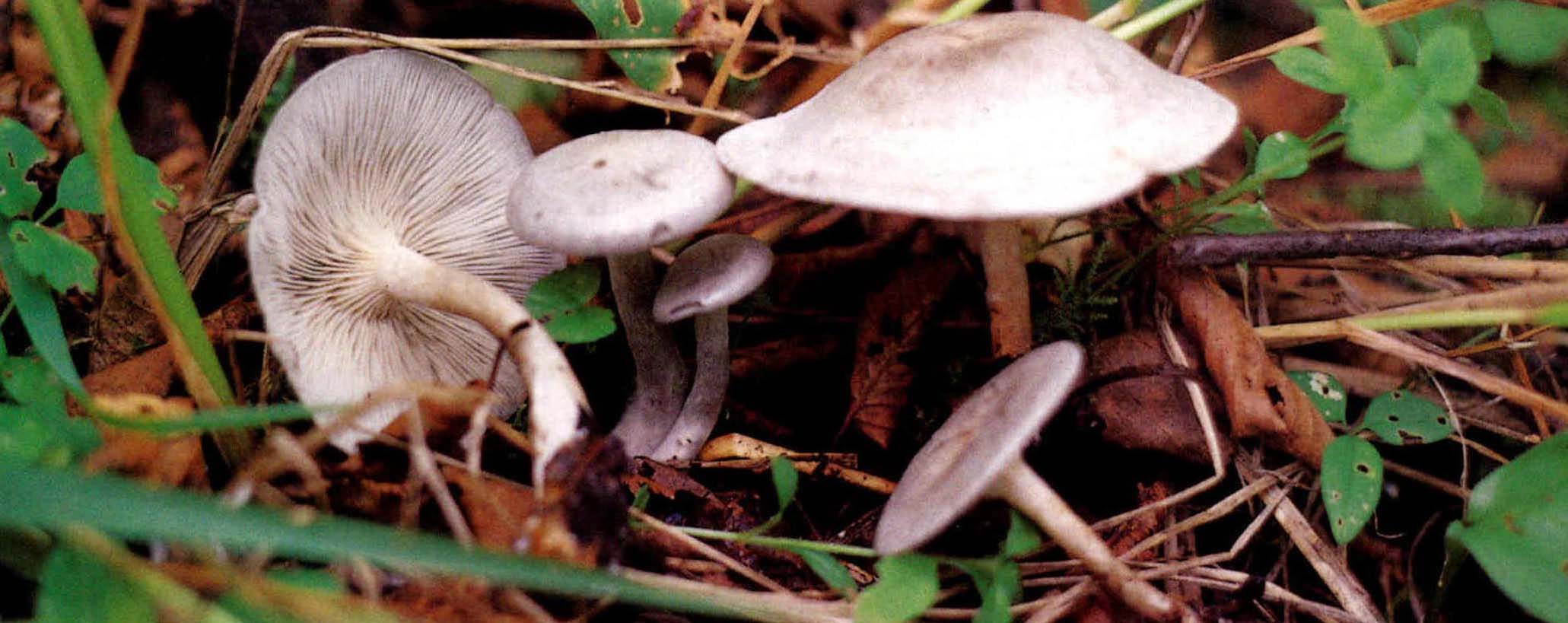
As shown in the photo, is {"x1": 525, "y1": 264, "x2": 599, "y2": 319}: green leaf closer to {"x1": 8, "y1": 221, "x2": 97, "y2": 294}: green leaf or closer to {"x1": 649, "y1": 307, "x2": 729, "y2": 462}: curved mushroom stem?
{"x1": 649, "y1": 307, "x2": 729, "y2": 462}: curved mushroom stem

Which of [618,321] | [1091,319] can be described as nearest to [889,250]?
[1091,319]

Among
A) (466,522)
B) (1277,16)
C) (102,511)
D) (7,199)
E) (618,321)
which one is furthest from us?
(1277,16)

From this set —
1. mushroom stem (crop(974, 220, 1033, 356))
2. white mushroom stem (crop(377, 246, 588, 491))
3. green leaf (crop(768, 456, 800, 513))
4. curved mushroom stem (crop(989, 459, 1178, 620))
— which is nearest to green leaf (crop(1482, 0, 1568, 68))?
mushroom stem (crop(974, 220, 1033, 356))

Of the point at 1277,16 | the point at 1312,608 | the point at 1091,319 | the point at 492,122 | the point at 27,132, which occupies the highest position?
the point at 27,132

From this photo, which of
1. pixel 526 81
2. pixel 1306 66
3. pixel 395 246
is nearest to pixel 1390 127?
pixel 1306 66

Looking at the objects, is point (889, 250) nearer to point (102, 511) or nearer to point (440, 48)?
point (440, 48)

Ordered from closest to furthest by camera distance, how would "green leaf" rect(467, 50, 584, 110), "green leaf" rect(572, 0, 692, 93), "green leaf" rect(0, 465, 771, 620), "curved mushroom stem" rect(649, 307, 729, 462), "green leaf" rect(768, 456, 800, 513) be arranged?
"green leaf" rect(0, 465, 771, 620) < "green leaf" rect(768, 456, 800, 513) < "curved mushroom stem" rect(649, 307, 729, 462) < "green leaf" rect(572, 0, 692, 93) < "green leaf" rect(467, 50, 584, 110)
